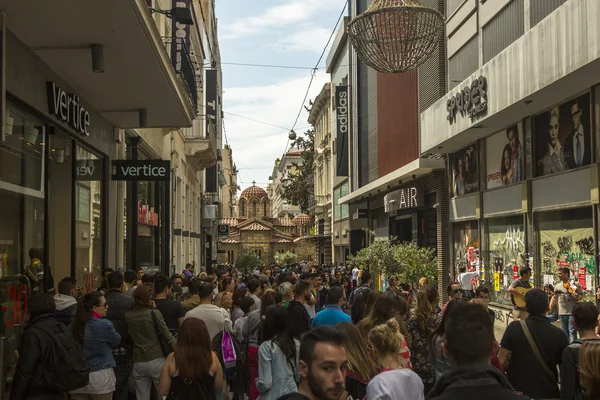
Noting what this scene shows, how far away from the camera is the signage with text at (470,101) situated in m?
19.2

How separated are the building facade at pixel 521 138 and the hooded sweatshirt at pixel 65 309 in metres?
9.10

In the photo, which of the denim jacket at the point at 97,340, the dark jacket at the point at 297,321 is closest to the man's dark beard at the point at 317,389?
the dark jacket at the point at 297,321

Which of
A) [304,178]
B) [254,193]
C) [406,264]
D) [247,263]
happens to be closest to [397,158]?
[406,264]

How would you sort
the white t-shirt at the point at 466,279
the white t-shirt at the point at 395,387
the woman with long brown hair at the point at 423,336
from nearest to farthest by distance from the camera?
the white t-shirt at the point at 395,387 → the woman with long brown hair at the point at 423,336 → the white t-shirt at the point at 466,279

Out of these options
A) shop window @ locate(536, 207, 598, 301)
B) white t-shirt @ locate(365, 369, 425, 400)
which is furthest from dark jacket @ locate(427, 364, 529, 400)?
shop window @ locate(536, 207, 598, 301)

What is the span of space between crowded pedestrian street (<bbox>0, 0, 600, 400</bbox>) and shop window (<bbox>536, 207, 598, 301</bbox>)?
2.2 inches

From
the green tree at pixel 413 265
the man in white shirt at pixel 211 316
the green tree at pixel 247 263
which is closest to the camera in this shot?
the man in white shirt at pixel 211 316

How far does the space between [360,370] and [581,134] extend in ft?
37.4

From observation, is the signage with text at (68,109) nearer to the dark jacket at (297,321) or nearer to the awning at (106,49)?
the awning at (106,49)

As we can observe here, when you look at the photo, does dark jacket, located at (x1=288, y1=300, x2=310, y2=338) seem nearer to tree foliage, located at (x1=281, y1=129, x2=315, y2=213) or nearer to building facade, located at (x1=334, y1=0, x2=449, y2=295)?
building facade, located at (x1=334, y1=0, x2=449, y2=295)

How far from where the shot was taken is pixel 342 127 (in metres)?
48.0

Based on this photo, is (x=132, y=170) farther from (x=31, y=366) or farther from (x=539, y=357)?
(x=539, y=357)

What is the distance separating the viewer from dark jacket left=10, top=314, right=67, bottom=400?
6.48 meters

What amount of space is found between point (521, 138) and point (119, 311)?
13215 millimetres
